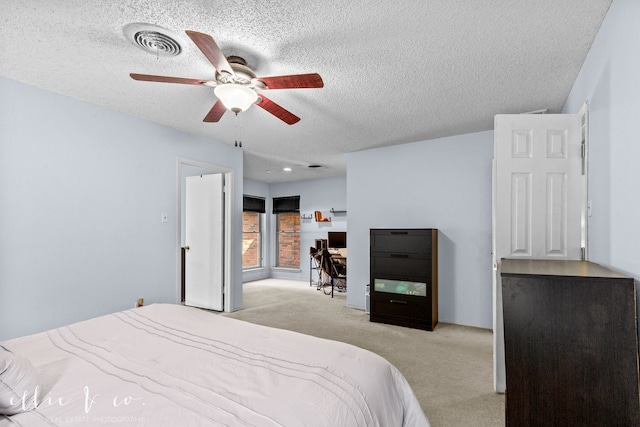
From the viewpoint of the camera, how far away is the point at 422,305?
3844 millimetres

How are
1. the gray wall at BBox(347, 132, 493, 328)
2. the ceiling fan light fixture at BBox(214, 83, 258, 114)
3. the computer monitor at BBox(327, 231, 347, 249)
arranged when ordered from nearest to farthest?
the ceiling fan light fixture at BBox(214, 83, 258, 114) < the gray wall at BBox(347, 132, 493, 328) < the computer monitor at BBox(327, 231, 347, 249)

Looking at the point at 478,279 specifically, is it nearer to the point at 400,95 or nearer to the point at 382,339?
the point at 382,339

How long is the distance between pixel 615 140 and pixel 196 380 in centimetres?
224

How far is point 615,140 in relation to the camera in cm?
162

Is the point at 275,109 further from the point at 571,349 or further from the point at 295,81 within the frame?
the point at 571,349

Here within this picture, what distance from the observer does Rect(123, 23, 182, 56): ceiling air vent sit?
1.89m

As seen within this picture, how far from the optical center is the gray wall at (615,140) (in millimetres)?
1398

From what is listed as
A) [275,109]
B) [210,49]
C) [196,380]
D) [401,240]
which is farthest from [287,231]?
[196,380]

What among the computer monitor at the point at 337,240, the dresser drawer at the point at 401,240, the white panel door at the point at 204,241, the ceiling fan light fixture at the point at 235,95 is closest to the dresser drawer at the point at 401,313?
the dresser drawer at the point at 401,240

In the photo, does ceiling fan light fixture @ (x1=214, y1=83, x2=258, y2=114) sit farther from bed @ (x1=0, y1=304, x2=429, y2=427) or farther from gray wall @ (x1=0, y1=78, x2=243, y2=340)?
gray wall @ (x1=0, y1=78, x2=243, y2=340)

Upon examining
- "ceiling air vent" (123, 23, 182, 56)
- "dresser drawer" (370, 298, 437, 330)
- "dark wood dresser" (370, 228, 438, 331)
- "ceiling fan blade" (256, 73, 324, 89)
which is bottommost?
"dresser drawer" (370, 298, 437, 330)

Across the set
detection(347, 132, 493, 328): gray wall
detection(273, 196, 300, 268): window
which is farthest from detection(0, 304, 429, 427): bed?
detection(273, 196, 300, 268): window

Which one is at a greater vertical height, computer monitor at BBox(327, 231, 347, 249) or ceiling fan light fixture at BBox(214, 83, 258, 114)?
ceiling fan light fixture at BBox(214, 83, 258, 114)

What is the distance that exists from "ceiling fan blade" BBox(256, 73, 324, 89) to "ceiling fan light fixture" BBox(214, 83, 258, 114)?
0.12 m
